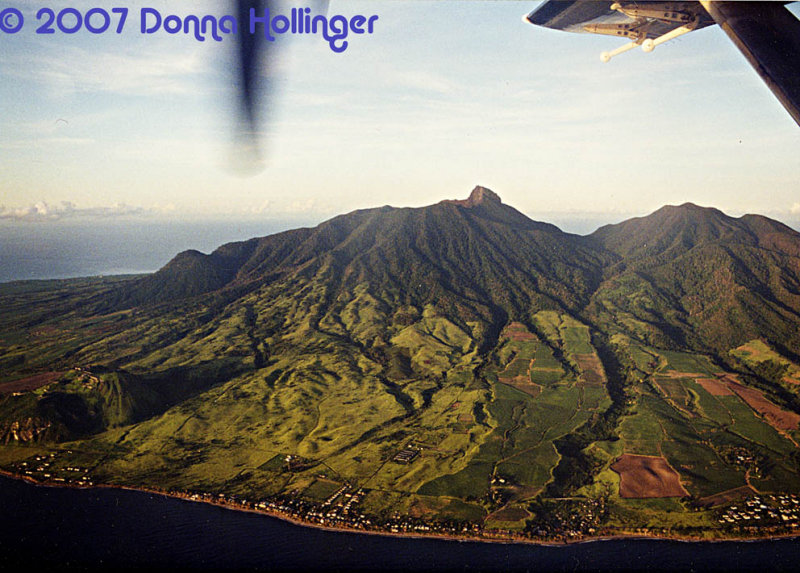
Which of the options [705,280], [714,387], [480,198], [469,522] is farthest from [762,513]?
[480,198]

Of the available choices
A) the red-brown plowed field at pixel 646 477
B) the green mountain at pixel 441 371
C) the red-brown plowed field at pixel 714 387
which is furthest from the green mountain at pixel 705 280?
the red-brown plowed field at pixel 646 477

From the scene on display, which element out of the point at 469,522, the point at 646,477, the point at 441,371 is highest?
the point at 441,371

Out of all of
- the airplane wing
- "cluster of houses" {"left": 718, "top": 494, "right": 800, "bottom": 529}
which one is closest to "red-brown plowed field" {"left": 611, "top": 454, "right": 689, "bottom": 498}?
"cluster of houses" {"left": 718, "top": 494, "right": 800, "bottom": 529}

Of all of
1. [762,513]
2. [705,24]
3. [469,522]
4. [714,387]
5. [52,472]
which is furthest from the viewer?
[714,387]

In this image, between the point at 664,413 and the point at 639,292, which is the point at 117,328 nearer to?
the point at 664,413

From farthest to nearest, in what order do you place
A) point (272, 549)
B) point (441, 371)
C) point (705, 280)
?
point (705, 280)
point (441, 371)
point (272, 549)

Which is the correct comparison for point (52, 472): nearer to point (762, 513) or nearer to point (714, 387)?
point (762, 513)
